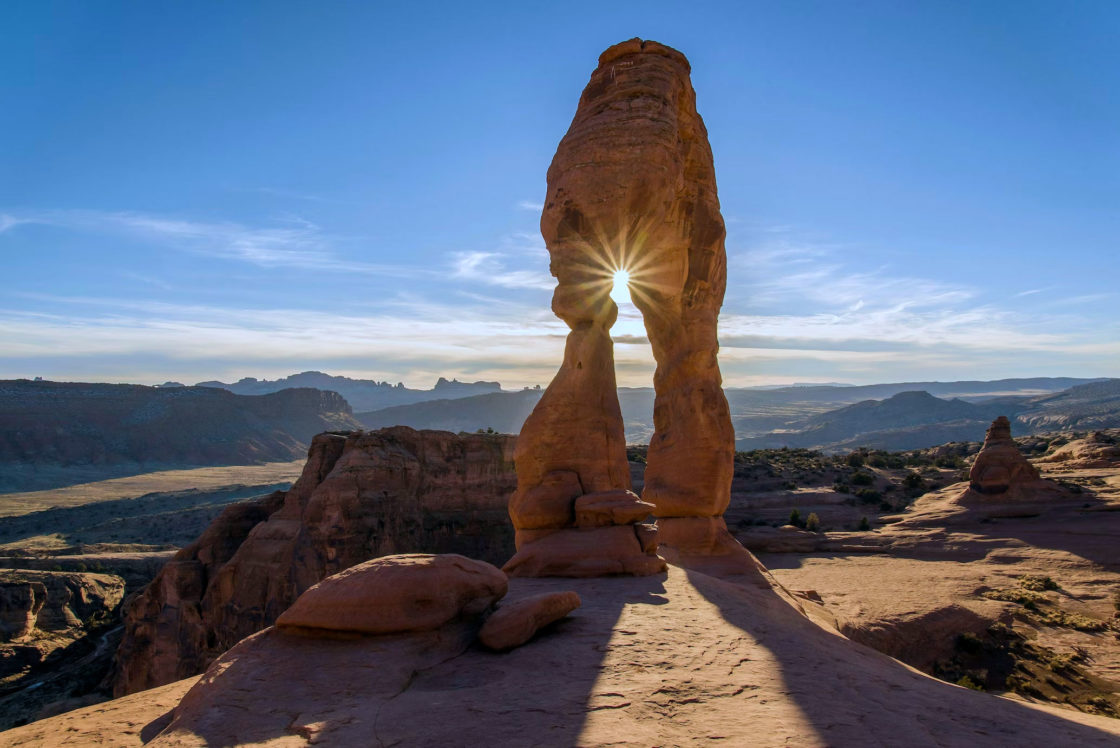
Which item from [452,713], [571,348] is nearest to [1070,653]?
[571,348]

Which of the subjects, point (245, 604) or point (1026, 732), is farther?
point (245, 604)

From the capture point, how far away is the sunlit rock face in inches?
465

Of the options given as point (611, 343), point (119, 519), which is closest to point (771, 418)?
point (119, 519)

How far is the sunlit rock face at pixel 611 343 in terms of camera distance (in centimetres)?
1182

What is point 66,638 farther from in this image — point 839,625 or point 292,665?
point 839,625

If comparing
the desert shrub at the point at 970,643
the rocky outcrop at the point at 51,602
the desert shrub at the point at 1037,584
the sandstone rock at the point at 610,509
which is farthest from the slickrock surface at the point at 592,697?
the rocky outcrop at the point at 51,602

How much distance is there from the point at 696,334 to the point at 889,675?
30.2 feet

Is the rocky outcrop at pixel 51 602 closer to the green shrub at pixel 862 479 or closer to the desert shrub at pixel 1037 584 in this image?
the desert shrub at pixel 1037 584

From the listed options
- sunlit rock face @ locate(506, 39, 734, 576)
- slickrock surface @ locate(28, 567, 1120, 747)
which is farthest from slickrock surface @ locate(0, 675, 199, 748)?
sunlit rock face @ locate(506, 39, 734, 576)

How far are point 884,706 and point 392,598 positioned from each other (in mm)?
4661

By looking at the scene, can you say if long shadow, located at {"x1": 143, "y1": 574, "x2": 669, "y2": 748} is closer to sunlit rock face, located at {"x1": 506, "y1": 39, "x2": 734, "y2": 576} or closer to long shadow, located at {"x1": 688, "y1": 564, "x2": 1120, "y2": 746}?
long shadow, located at {"x1": 688, "y1": 564, "x2": 1120, "y2": 746}

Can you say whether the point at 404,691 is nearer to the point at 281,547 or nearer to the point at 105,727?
the point at 105,727

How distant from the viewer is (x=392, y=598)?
652 cm

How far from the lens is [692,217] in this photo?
1588 centimetres
